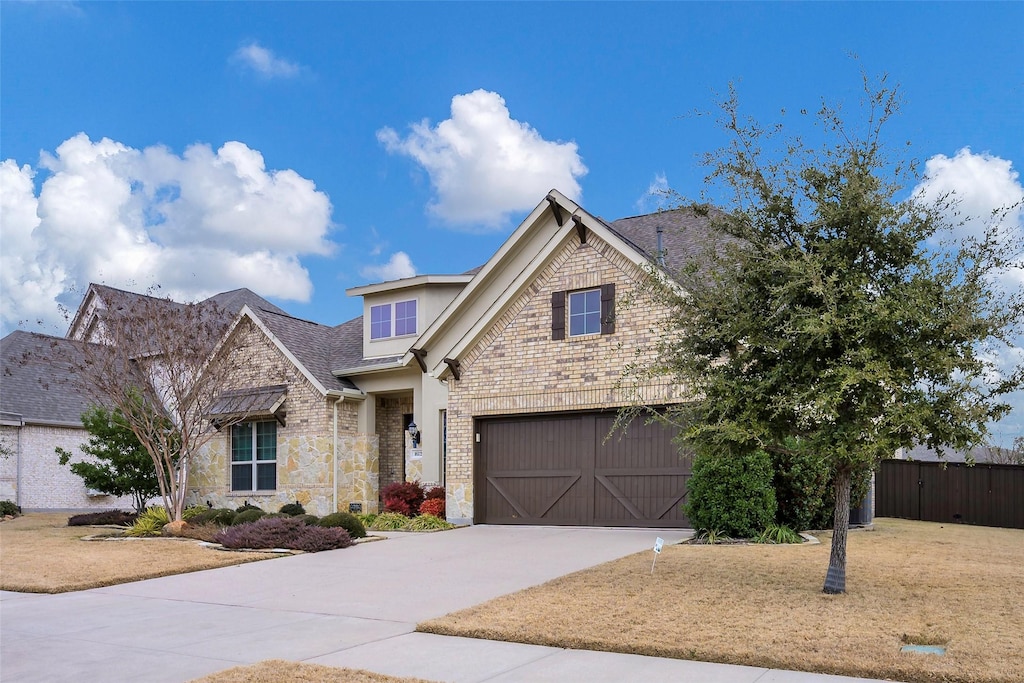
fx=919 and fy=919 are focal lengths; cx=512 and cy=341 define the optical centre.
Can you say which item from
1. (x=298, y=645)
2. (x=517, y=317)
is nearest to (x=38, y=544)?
(x=517, y=317)

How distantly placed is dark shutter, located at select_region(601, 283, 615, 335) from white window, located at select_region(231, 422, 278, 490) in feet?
33.0

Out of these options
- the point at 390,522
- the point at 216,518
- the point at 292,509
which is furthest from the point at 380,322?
the point at 216,518

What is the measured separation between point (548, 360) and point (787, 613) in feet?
32.9

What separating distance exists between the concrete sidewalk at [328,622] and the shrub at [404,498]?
4688 mm

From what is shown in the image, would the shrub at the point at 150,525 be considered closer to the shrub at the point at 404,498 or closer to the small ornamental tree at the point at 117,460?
the small ornamental tree at the point at 117,460

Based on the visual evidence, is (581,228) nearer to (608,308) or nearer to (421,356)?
(608,308)

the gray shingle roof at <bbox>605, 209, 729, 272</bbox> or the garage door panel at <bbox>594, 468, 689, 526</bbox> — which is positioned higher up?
the gray shingle roof at <bbox>605, 209, 729, 272</bbox>

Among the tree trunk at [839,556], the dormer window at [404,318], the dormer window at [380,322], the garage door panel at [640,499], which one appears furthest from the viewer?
the dormer window at [380,322]

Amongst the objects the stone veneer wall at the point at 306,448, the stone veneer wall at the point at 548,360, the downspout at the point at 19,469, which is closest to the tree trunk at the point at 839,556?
the stone veneer wall at the point at 548,360

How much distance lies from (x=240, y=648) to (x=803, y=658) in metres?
4.91

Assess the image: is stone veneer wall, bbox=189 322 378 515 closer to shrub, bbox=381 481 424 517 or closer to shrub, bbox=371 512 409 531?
shrub, bbox=381 481 424 517

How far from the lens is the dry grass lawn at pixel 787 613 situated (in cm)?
721

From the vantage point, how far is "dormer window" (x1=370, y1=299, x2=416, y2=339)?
2319 centimetres

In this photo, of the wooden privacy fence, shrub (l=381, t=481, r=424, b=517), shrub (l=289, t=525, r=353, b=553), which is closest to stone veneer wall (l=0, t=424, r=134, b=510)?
shrub (l=381, t=481, r=424, b=517)
